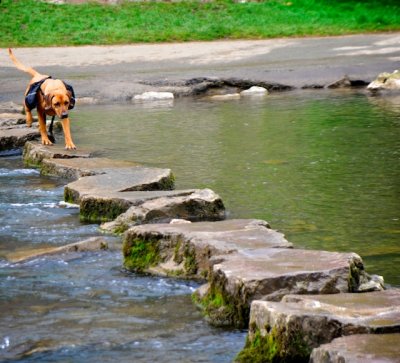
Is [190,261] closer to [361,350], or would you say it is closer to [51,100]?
[361,350]

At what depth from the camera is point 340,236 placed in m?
7.70

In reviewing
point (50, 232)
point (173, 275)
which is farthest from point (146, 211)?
point (173, 275)

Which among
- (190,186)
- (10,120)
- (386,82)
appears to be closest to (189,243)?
(190,186)

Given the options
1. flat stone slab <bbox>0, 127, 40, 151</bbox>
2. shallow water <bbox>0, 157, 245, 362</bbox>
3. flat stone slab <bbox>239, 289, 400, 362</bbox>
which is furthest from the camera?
flat stone slab <bbox>0, 127, 40, 151</bbox>

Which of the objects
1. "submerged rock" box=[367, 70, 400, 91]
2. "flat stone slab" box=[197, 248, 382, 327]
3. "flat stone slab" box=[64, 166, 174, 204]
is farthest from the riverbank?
"flat stone slab" box=[197, 248, 382, 327]

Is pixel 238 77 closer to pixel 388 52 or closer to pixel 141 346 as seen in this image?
pixel 388 52

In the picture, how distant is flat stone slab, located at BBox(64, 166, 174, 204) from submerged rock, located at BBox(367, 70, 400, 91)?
33.6 ft

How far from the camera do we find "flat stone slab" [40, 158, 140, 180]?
34.6 ft

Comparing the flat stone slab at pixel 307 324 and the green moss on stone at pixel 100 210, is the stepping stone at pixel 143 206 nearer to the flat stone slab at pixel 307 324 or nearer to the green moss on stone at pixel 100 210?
the green moss on stone at pixel 100 210

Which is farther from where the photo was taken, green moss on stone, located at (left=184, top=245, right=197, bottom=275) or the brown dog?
the brown dog

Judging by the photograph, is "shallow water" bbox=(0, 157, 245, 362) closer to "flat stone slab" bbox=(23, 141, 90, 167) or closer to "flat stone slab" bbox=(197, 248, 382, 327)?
"flat stone slab" bbox=(197, 248, 382, 327)

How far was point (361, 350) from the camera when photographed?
4242mm

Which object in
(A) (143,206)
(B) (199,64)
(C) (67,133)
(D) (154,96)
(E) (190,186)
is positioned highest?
(B) (199,64)

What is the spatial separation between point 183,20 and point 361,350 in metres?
25.3
